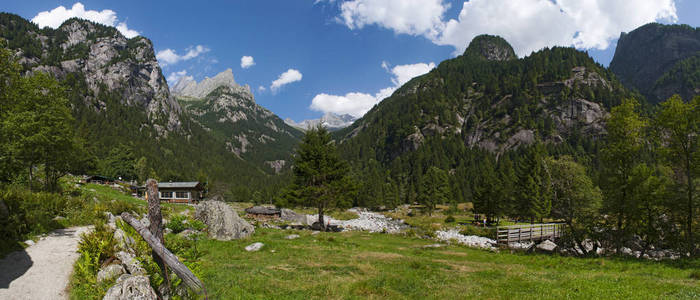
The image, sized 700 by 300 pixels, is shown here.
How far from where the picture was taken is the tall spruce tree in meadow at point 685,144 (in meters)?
20.7

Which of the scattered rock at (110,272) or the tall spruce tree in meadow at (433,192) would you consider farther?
the tall spruce tree in meadow at (433,192)

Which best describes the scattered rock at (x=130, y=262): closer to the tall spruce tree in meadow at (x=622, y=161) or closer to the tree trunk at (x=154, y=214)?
the tree trunk at (x=154, y=214)

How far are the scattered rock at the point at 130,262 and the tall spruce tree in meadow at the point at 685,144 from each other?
31558mm

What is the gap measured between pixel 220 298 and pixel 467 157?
568 ft

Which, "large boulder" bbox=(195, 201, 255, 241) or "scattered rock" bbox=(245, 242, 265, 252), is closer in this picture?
"scattered rock" bbox=(245, 242, 265, 252)

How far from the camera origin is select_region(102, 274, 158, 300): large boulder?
7258mm

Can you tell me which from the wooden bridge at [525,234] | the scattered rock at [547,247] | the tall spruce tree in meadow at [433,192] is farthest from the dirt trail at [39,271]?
the tall spruce tree in meadow at [433,192]

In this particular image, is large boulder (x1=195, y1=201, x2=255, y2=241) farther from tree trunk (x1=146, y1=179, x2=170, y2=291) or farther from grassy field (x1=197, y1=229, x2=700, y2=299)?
tree trunk (x1=146, y1=179, x2=170, y2=291)

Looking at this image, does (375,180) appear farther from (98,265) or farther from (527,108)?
(527,108)

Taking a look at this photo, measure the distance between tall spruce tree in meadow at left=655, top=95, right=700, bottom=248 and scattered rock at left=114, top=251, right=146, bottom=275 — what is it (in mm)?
31558

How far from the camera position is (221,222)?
24219 mm

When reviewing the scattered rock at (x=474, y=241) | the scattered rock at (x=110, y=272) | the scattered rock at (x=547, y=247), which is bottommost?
the scattered rock at (x=474, y=241)

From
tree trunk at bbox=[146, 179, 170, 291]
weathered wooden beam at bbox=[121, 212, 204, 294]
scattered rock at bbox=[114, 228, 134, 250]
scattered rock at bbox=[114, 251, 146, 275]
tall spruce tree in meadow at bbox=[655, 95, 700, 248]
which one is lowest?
scattered rock at bbox=[114, 251, 146, 275]

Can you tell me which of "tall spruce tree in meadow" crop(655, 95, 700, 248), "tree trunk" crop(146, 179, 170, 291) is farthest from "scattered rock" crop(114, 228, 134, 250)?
"tall spruce tree in meadow" crop(655, 95, 700, 248)
